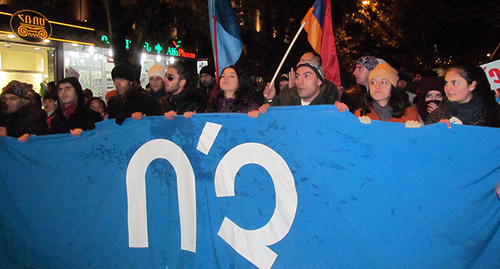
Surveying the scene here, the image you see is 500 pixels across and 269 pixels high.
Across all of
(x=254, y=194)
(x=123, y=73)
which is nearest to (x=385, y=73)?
(x=254, y=194)

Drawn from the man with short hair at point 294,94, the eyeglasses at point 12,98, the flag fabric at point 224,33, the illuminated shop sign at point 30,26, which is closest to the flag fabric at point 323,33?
the man with short hair at point 294,94

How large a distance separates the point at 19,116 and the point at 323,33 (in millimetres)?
4013

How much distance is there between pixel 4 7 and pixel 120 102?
8181 millimetres

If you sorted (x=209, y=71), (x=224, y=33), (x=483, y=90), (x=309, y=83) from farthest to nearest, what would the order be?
1. (x=209, y=71)
2. (x=224, y=33)
3. (x=309, y=83)
4. (x=483, y=90)

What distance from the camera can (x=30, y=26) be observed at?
34.6 ft

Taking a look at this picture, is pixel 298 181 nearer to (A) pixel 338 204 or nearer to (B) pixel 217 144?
(A) pixel 338 204

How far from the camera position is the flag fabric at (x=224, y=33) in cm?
502

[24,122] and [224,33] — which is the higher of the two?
[224,33]

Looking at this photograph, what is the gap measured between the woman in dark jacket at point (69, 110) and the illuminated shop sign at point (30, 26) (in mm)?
7117

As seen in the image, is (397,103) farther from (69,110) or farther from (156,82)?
(69,110)

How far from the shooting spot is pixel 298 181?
2.88m

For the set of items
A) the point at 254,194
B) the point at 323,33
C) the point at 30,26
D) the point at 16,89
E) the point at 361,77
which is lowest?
the point at 254,194

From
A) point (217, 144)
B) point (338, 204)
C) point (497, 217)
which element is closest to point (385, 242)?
point (338, 204)

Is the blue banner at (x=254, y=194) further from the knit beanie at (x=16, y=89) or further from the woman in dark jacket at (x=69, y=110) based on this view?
the knit beanie at (x=16, y=89)
